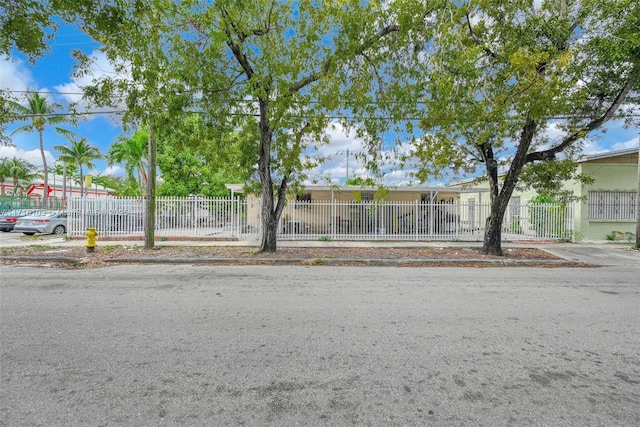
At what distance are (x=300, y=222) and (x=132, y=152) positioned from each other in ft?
49.8

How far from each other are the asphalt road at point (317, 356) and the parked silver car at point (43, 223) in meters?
12.6

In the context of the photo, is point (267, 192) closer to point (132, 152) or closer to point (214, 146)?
point (214, 146)

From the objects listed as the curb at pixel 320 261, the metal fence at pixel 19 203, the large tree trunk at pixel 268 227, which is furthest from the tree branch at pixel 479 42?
the metal fence at pixel 19 203

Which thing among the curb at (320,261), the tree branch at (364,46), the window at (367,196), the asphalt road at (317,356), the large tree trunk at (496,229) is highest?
the tree branch at (364,46)

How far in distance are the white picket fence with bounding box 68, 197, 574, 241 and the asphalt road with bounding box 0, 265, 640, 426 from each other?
8.98 m

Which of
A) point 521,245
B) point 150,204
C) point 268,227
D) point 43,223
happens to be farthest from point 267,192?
point 43,223

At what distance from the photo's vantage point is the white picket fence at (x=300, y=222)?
607 inches

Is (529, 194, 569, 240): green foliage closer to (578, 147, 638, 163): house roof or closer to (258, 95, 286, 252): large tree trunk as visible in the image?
(578, 147, 638, 163): house roof

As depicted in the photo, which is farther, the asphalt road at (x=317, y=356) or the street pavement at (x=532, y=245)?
A: the street pavement at (x=532, y=245)

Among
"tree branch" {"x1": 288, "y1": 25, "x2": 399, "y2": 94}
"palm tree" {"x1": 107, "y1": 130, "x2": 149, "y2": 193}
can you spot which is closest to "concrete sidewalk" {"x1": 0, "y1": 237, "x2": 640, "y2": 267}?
"tree branch" {"x1": 288, "y1": 25, "x2": 399, "y2": 94}

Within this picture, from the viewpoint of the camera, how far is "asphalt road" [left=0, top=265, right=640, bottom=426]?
258 cm

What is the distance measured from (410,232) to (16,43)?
14.1 m

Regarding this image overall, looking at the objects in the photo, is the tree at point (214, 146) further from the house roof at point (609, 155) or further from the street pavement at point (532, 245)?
the house roof at point (609, 155)

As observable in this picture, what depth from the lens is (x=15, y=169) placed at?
4141cm
